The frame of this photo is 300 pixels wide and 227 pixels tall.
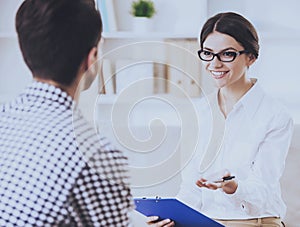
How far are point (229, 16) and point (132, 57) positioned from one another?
211 millimetres

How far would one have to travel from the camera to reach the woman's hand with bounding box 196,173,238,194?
111cm

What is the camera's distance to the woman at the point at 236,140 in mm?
1106

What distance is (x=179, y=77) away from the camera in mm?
1059

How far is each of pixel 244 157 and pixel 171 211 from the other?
175 mm

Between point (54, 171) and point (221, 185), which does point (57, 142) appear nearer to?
point (54, 171)

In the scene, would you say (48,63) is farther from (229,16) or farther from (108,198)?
(229,16)

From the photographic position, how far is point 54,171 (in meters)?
0.85

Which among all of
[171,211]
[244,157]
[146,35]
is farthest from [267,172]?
[146,35]

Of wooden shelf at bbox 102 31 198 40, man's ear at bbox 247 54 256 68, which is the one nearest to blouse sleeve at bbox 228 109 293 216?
man's ear at bbox 247 54 256 68

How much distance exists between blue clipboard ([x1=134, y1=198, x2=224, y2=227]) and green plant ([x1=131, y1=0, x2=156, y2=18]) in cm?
37

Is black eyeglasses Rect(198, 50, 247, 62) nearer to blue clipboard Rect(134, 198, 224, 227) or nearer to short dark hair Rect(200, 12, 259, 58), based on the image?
short dark hair Rect(200, 12, 259, 58)

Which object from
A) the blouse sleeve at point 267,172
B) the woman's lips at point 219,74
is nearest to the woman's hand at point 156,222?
the blouse sleeve at point 267,172

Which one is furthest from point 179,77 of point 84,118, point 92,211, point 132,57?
point 92,211

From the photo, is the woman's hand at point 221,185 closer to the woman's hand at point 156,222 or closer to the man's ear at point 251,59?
the woman's hand at point 156,222
